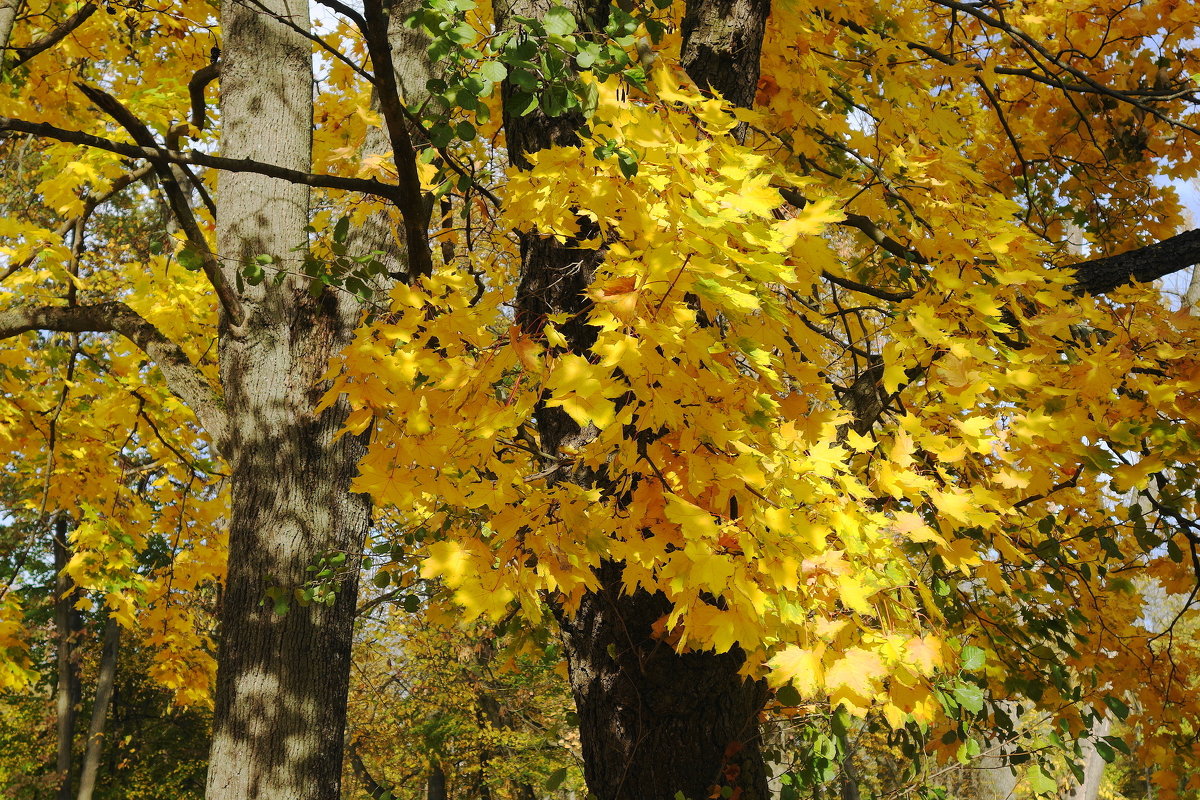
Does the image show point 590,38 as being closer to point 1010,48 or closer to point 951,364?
point 951,364

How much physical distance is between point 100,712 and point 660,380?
1540 cm

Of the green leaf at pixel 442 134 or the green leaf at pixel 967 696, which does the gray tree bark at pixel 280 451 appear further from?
the green leaf at pixel 967 696

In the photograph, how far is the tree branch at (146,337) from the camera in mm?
3023

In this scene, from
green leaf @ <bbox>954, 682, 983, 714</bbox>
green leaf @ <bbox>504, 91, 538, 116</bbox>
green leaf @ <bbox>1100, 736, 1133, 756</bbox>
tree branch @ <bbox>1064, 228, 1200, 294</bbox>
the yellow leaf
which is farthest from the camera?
tree branch @ <bbox>1064, 228, 1200, 294</bbox>

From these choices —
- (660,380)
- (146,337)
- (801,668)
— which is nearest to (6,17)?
(146,337)

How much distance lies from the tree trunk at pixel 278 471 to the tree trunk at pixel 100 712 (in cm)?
1258

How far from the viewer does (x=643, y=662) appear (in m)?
2.16

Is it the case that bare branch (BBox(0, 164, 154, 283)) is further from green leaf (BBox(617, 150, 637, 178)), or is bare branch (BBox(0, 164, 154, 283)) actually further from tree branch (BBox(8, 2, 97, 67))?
green leaf (BBox(617, 150, 637, 178))

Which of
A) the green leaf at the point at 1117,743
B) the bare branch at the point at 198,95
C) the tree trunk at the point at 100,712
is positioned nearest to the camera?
the green leaf at the point at 1117,743

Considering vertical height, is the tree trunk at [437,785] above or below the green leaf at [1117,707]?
below

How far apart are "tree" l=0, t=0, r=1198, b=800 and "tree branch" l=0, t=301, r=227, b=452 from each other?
13 mm

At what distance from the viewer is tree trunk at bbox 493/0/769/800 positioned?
215 cm

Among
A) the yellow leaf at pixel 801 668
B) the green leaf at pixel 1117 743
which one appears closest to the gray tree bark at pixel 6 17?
the yellow leaf at pixel 801 668

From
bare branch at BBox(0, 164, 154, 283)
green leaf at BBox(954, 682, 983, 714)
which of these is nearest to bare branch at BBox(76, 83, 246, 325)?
bare branch at BBox(0, 164, 154, 283)
